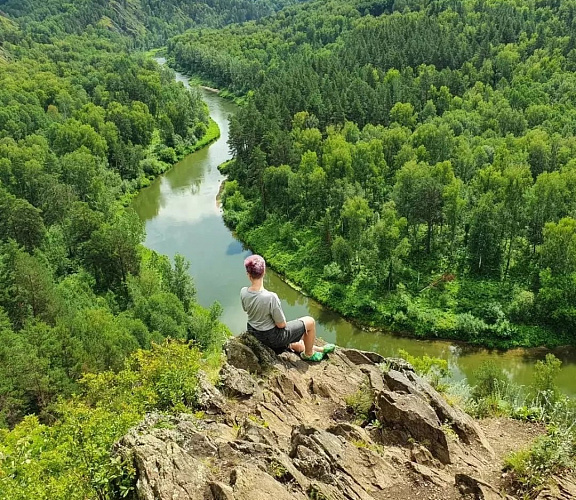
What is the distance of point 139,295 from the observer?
40938 millimetres

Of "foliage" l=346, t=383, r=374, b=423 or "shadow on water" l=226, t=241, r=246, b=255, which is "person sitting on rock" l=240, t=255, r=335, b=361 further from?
"shadow on water" l=226, t=241, r=246, b=255

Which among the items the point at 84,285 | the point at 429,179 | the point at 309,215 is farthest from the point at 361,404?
the point at 309,215

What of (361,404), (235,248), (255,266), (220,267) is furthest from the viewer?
(235,248)

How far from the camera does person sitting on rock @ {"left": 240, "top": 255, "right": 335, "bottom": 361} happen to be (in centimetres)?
1286

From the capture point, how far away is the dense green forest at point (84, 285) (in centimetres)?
1224

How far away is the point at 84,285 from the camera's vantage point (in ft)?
147

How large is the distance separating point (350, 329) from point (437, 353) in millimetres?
7351

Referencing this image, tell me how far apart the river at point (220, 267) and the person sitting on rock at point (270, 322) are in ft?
86.1

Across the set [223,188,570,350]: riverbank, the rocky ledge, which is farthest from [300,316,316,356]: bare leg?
[223,188,570,350]: riverbank

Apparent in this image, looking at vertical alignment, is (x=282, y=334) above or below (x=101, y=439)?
below

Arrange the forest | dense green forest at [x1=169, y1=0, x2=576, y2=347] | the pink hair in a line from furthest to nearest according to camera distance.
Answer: dense green forest at [x1=169, y1=0, x2=576, y2=347] < the forest < the pink hair

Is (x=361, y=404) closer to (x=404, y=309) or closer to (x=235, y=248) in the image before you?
(x=404, y=309)

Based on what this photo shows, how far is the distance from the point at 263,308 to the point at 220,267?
41.6 m

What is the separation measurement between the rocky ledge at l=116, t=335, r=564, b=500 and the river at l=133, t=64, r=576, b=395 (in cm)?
2645
